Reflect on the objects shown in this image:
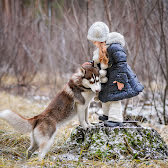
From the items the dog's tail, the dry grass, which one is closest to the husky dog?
the dog's tail

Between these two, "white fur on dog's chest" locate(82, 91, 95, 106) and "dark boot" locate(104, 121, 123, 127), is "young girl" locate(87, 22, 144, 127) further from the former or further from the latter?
"white fur on dog's chest" locate(82, 91, 95, 106)

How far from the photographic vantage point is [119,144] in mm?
3332

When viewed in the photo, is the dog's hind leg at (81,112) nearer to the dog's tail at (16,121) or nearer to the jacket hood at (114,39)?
the dog's tail at (16,121)

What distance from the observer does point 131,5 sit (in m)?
5.00

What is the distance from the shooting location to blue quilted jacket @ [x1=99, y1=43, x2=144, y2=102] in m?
3.25

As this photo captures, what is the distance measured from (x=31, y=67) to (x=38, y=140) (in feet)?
23.3

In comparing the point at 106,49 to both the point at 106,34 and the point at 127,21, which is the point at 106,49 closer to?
the point at 106,34

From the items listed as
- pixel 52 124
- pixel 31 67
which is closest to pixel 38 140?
pixel 52 124

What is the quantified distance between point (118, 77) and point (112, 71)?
0.17 m

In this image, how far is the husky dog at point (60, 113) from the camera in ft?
10.6

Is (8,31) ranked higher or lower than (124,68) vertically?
higher

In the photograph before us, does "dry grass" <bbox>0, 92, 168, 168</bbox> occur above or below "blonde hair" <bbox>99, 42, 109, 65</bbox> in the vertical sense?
below

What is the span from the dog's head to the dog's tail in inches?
38.9

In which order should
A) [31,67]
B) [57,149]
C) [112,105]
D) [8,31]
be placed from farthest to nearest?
[31,67] < [8,31] < [57,149] < [112,105]
